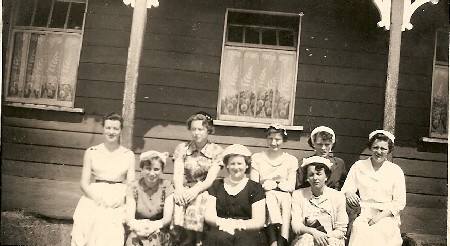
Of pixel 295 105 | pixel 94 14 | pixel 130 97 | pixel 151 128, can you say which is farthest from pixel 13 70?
pixel 295 105

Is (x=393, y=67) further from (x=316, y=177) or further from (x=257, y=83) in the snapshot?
(x=257, y=83)

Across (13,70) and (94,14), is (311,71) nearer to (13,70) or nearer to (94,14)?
(94,14)

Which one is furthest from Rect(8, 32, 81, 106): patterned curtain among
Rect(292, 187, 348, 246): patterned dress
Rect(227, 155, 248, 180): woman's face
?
Rect(292, 187, 348, 246): patterned dress

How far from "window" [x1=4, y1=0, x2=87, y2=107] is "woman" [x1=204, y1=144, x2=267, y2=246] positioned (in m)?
3.49

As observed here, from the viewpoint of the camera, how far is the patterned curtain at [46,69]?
7031 mm

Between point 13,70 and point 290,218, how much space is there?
480cm

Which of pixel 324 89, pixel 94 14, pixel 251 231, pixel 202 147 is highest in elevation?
pixel 94 14

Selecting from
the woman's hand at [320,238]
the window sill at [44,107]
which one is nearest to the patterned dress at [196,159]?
the woman's hand at [320,238]

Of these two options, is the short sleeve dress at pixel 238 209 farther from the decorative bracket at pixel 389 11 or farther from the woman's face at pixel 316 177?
the decorative bracket at pixel 389 11

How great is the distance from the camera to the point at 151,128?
6965mm

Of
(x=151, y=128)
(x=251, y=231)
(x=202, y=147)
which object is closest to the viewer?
(x=251, y=231)

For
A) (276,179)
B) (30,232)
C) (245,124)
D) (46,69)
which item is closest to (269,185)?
(276,179)

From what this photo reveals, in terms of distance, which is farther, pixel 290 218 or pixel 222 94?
pixel 222 94

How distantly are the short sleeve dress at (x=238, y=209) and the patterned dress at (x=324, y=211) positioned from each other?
0.36m
